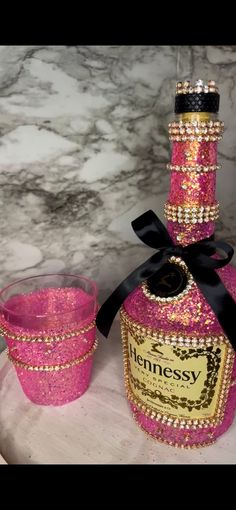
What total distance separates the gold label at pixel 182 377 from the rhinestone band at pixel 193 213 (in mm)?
135

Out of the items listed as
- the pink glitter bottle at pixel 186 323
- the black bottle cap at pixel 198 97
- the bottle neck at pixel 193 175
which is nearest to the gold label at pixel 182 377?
the pink glitter bottle at pixel 186 323

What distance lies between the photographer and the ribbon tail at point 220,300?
42 cm

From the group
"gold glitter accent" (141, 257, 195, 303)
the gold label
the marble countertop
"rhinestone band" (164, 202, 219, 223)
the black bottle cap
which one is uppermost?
the black bottle cap

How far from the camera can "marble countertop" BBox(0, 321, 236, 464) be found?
0.48 metres

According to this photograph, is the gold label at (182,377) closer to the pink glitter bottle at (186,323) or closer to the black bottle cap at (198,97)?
the pink glitter bottle at (186,323)

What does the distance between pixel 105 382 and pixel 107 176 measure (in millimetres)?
320

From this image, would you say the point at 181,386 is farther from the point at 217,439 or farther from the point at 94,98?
the point at 94,98

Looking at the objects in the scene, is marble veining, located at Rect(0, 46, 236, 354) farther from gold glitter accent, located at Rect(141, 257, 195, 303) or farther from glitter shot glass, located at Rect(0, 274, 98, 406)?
gold glitter accent, located at Rect(141, 257, 195, 303)

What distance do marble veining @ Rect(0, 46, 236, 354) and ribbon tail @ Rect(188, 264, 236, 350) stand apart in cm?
28

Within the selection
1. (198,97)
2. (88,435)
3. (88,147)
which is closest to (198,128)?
(198,97)

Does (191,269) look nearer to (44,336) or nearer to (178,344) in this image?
(178,344)

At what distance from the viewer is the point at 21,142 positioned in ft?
2.05

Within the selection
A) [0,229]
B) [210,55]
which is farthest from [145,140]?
[0,229]

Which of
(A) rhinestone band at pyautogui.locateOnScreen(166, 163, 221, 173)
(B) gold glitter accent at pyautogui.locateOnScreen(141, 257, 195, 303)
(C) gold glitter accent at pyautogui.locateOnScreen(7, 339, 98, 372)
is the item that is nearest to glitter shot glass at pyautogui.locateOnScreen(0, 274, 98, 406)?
(C) gold glitter accent at pyautogui.locateOnScreen(7, 339, 98, 372)
